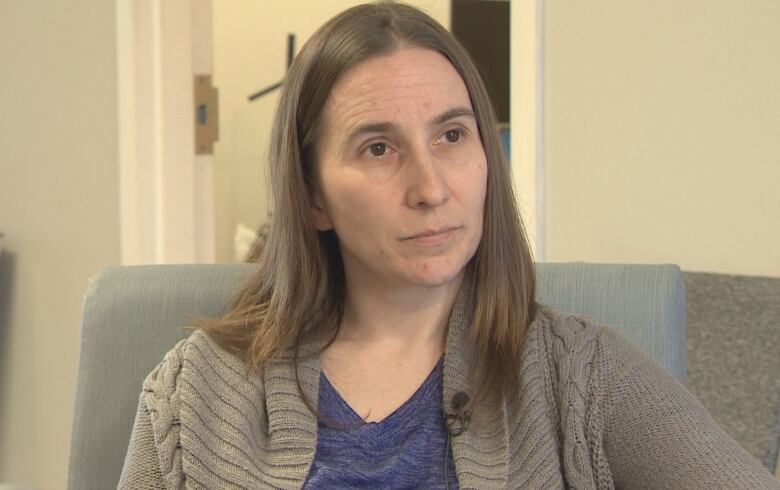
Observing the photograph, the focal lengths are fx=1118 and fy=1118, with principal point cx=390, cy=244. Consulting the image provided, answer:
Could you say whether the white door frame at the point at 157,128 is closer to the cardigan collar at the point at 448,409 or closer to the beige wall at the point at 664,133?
the beige wall at the point at 664,133

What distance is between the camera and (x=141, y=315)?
57.2 inches

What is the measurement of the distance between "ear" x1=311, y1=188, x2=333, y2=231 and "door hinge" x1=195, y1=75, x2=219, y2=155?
1.50 m

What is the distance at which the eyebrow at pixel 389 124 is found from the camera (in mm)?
1201

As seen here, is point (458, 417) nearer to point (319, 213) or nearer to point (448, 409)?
point (448, 409)

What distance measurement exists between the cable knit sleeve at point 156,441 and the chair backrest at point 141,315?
16 cm

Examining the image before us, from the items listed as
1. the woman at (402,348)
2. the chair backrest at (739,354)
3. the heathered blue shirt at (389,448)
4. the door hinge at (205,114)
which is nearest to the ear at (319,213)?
the woman at (402,348)

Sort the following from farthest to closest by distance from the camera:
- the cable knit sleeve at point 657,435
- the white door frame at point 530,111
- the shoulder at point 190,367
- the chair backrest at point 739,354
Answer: the white door frame at point 530,111 → the chair backrest at point 739,354 → the shoulder at point 190,367 → the cable knit sleeve at point 657,435

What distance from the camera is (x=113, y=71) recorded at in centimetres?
265

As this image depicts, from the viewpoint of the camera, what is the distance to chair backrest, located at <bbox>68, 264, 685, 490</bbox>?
139 cm

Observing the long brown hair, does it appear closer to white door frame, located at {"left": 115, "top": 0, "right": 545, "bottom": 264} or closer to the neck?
the neck

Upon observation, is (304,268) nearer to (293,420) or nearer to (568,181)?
(293,420)

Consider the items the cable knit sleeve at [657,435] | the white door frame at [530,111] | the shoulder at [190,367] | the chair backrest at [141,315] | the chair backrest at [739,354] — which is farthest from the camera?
the white door frame at [530,111]

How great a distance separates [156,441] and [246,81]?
3347mm

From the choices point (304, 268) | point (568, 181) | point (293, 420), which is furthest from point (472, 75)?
point (568, 181)
